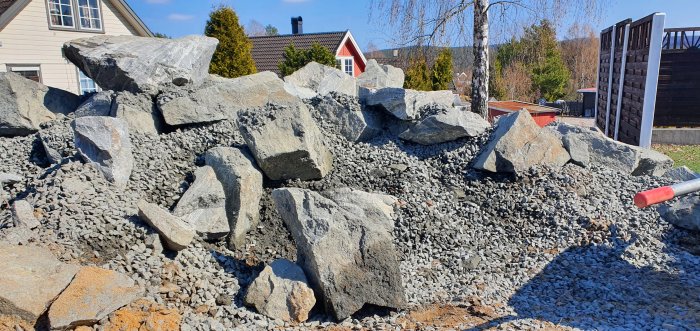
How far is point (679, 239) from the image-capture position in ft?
16.6

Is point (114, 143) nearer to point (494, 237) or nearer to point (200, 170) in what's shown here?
point (200, 170)

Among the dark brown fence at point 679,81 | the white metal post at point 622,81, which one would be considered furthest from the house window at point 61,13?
the dark brown fence at point 679,81

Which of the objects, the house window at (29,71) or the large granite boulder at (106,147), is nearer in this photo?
the large granite boulder at (106,147)

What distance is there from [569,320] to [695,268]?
1.97 meters

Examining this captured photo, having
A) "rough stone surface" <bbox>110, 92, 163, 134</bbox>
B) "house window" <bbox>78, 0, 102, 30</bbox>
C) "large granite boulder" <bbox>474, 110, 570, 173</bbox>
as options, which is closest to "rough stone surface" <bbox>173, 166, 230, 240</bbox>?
"rough stone surface" <bbox>110, 92, 163, 134</bbox>

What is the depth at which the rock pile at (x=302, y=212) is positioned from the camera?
3571 mm

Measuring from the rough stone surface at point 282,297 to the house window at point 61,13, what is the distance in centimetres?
1505

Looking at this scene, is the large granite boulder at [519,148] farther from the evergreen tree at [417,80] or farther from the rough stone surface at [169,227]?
the evergreen tree at [417,80]

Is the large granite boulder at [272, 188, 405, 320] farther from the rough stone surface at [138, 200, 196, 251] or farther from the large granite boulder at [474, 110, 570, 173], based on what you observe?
the large granite boulder at [474, 110, 570, 173]

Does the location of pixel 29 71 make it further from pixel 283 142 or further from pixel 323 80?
pixel 283 142

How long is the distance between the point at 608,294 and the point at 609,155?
2911mm

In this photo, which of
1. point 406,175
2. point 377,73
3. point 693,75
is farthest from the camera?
point 693,75

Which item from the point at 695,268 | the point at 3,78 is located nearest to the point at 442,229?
the point at 695,268

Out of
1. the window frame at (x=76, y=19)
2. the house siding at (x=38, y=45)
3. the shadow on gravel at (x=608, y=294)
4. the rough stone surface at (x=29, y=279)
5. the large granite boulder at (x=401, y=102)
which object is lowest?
the shadow on gravel at (x=608, y=294)
